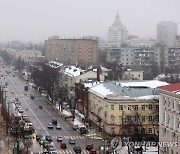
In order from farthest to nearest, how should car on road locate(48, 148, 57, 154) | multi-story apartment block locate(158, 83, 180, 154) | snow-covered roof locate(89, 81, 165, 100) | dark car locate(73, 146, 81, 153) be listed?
snow-covered roof locate(89, 81, 165, 100)
dark car locate(73, 146, 81, 153)
car on road locate(48, 148, 57, 154)
multi-story apartment block locate(158, 83, 180, 154)

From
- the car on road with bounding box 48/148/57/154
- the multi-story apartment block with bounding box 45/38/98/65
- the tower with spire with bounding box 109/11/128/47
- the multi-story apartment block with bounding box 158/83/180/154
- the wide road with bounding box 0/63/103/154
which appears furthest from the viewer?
the tower with spire with bounding box 109/11/128/47

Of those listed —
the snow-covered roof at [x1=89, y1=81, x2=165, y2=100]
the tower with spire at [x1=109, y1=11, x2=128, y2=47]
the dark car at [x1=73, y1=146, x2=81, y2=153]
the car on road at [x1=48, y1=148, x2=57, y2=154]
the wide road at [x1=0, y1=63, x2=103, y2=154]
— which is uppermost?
the tower with spire at [x1=109, y1=11, x2=128, y2=47]

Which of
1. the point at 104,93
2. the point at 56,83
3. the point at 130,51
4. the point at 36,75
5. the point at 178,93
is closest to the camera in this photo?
the point at 178,93

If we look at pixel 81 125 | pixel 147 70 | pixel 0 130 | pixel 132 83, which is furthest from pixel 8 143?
pixel 147 70

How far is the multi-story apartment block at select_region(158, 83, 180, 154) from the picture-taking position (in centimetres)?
1856

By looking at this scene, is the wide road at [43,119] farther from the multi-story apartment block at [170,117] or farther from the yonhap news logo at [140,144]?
the multi-story apartment block at [170,117]

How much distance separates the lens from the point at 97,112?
28328mm

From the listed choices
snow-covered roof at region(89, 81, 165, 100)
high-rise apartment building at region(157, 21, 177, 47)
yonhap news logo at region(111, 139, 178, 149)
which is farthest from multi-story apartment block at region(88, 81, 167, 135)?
high-rise apartment building at region(157, 21, 177, 47)

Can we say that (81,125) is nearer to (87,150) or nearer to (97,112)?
(97,112)

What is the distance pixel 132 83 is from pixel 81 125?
15.6ft

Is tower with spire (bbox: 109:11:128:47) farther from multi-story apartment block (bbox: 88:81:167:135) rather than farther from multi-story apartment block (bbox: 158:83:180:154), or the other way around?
multi-story apartment block (bbox: 158:83:180:154)

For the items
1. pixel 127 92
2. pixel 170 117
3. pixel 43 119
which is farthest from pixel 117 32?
pixel 170 117

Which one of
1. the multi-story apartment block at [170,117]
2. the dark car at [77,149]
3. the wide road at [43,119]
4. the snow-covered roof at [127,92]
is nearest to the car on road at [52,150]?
the wide road at [43,119]

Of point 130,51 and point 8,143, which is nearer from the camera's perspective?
point 8,143
